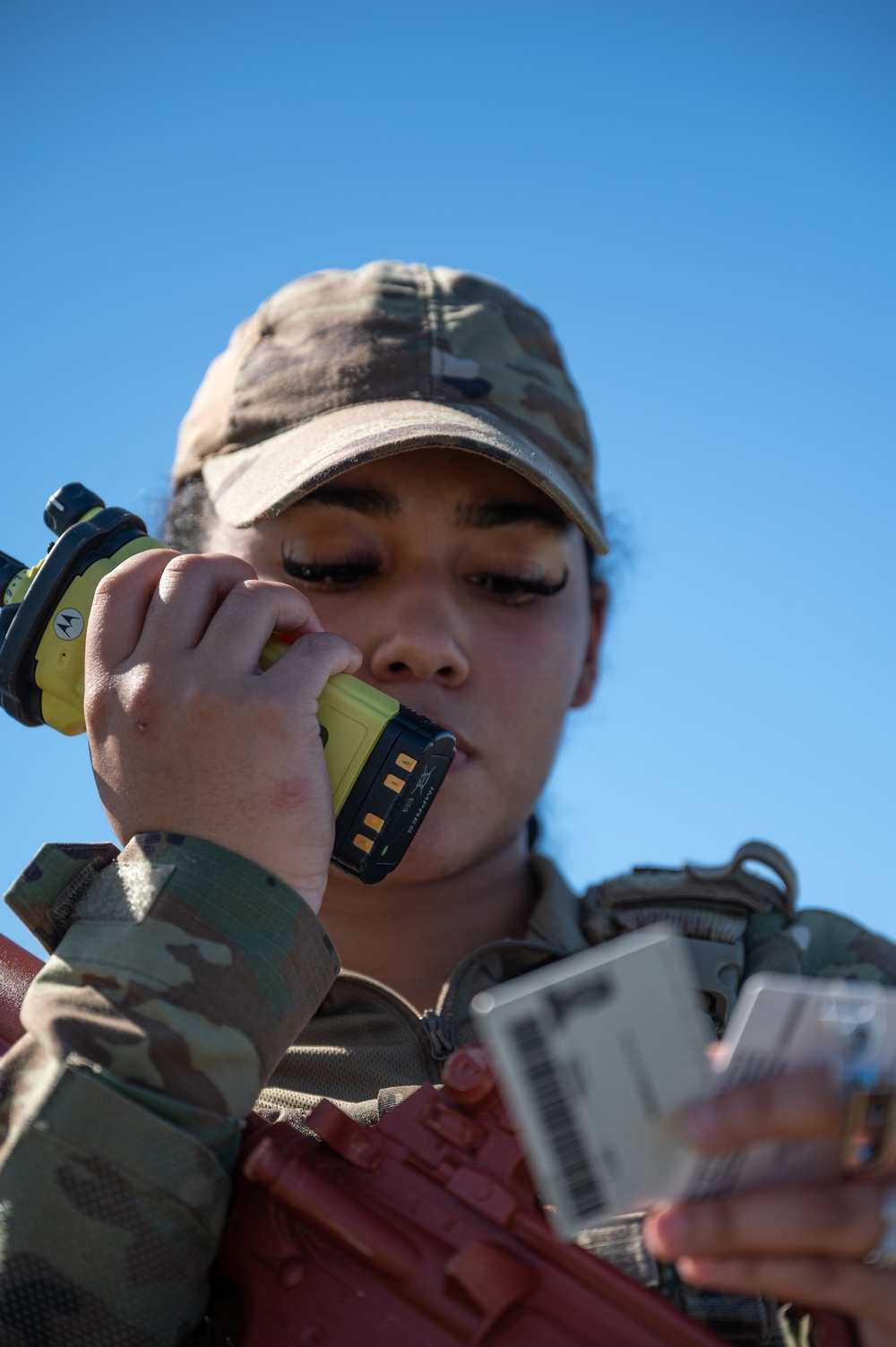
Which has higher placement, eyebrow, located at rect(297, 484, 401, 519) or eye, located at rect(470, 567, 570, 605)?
eyebrow, located at rect(297, 484, 401, 519)

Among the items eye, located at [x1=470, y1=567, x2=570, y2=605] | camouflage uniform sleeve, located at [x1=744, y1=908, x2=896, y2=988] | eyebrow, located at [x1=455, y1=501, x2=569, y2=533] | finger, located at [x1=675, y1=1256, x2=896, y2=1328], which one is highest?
eyebrow, located at [x1=455, y1=501, x2=569, y2=533]

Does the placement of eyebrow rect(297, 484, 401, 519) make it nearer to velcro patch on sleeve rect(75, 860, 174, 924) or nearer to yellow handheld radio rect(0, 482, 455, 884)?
yellow handheld radio rect(0, 482, 455, 884)

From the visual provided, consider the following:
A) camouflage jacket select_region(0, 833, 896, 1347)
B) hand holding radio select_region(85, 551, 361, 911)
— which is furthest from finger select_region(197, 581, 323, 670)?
camouflage jacket select_region(0, 833, 896, 1347)

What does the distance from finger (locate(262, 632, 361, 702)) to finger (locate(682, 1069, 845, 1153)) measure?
984 mm

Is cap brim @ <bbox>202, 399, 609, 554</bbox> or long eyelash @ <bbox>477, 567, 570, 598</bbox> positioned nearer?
cap brim @ <bbox>202, 399, 609, 554</bbox>

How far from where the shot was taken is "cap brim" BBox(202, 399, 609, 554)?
233 cm

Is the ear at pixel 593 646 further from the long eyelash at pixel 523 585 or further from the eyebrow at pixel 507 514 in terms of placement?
the eyebrow at pixel 507 514

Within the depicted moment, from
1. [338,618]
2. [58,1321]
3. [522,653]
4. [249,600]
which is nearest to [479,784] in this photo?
[522,653]

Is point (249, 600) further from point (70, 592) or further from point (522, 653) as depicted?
point (522, 653)

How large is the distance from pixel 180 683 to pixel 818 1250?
1.14 m

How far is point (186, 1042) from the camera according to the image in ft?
4.57

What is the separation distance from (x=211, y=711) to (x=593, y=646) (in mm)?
1740

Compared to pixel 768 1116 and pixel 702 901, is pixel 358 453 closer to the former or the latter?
pixel 702 901

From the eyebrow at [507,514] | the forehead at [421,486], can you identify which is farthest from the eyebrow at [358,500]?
the eyebrow at [507,514]
